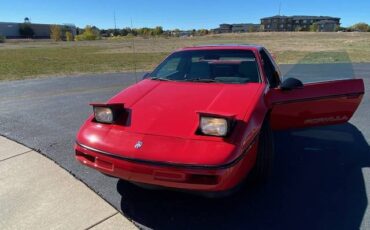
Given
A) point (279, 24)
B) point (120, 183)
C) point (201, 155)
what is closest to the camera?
point (201, 155)

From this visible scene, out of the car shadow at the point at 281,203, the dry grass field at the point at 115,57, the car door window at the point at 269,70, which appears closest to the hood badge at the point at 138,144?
the car shadow at the point at 281,203

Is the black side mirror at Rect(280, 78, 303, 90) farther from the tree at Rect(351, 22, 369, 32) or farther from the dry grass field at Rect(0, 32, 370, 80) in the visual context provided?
the tree at Rect(351, 22, 369, 32)

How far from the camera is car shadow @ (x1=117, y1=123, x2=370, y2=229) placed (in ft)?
8.80

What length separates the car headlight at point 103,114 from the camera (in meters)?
2.98

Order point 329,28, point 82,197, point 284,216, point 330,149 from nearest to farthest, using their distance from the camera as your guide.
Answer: point 284,216, point 82,197, point 330,149, point 329,28

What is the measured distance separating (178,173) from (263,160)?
1.11 metres

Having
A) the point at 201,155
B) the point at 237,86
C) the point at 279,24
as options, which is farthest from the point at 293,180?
the point at 279,24

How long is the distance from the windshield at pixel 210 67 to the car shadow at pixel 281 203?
44.6 inches

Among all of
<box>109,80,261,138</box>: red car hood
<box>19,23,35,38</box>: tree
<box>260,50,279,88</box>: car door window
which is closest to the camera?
<box>109,80,261,138</box>: red car hood

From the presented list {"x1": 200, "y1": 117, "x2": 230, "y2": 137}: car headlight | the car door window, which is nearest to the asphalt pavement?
the car door window

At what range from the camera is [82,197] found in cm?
305

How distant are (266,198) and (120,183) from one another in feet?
4.76

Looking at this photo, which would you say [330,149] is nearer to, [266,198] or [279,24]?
[266,198]

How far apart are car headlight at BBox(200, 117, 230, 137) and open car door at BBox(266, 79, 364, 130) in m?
1.35
